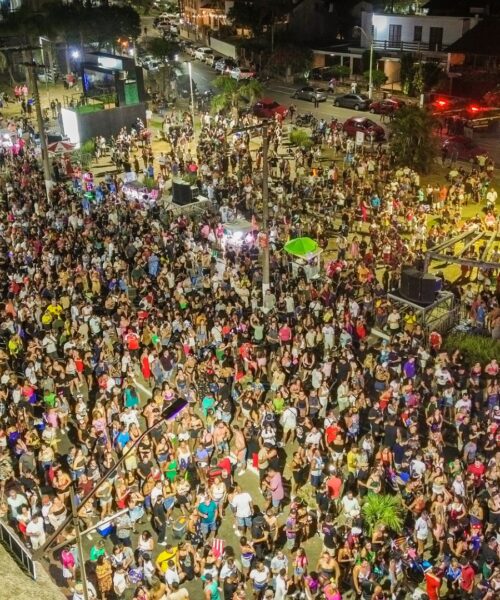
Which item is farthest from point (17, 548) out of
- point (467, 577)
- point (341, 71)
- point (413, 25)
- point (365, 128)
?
point (413, 25)

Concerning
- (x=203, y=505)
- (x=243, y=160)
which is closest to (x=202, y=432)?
(x=203, y=505)

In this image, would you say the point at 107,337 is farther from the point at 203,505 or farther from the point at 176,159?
the point at 176,159

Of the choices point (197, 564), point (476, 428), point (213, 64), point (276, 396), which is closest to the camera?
point (197, 564)

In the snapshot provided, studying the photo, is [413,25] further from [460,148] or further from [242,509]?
[242,509]

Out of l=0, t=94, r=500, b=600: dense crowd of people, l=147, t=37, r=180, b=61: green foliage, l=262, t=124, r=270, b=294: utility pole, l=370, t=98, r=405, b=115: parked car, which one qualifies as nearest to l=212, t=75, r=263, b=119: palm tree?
l=370, t=98, r=405, b=115: parked car

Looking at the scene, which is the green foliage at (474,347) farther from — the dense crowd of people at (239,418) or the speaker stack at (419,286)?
the speaker stack at (419,286)

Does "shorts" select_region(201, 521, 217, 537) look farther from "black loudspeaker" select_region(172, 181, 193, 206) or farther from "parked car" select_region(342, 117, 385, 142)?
"parked car" select_region(342, 117, 385, 142)
